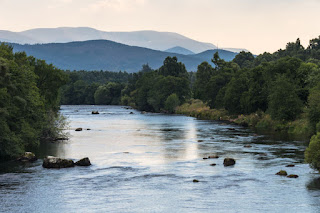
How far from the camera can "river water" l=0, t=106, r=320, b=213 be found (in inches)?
1492

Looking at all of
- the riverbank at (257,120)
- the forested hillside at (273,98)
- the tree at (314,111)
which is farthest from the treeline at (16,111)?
the riverbank at (257,120)

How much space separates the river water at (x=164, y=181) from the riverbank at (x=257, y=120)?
557 inches

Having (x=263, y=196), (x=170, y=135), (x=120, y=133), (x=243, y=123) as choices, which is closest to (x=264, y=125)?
(x=243, y=123)

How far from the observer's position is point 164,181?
47250 mm

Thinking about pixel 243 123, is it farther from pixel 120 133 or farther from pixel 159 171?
pixel 159 171

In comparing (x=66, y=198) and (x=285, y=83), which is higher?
(x=285, y=83)

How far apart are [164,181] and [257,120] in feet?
232

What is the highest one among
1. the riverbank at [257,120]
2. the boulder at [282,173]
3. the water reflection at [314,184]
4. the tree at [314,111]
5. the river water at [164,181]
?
the tree at [314,111]

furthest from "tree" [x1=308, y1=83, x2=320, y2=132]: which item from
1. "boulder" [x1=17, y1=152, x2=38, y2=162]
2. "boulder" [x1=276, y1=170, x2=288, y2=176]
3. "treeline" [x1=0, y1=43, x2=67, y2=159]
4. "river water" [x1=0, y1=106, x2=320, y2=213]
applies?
"boulder" [x1=17, y1=152, x2=38, y2=162]

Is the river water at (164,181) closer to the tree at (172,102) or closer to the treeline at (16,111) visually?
the treeline at (16,111)

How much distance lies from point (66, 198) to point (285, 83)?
71.9 meters

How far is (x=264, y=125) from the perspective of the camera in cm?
10738

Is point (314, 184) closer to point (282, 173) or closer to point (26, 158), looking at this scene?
point (282, 173)

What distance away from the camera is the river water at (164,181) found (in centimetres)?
3791
